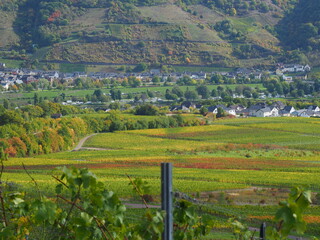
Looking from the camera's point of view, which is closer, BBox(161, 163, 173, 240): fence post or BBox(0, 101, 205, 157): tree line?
BBox(161, 163, 173, 240): fence post

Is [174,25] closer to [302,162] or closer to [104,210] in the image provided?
[302,162]

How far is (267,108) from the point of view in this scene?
237 feet

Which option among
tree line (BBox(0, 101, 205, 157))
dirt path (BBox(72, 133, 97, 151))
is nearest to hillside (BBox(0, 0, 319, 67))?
tree line (BBox(0, 101, 205, 157))

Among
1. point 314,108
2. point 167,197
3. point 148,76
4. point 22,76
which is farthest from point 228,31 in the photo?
point 167,197

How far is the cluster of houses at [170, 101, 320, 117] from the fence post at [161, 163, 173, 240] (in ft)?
219

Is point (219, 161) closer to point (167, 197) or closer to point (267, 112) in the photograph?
point (167, 197)

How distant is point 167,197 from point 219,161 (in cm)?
3349

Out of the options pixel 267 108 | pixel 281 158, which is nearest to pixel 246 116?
pixel 267 108

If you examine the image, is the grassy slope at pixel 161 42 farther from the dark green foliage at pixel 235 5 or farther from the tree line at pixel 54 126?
the tree line at pixel 54 126

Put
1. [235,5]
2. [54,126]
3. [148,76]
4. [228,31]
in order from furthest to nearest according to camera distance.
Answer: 1. [235,5]
2. [228,31]
3. [148,76]
4. [54,126]

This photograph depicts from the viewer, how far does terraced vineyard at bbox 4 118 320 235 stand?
25.7 metres

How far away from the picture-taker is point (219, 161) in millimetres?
38062

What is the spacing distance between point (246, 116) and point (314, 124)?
13.9 meters

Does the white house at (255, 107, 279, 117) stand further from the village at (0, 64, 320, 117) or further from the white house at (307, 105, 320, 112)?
the village at (0, 64, 320, 117)
